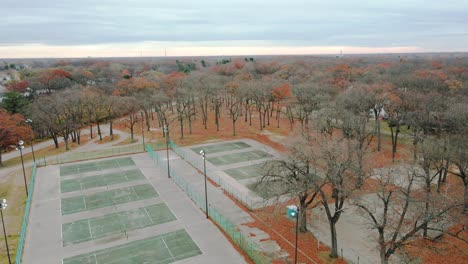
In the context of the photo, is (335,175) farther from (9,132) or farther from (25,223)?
(9,132)

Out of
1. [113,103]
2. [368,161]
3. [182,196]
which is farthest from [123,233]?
[113,103]

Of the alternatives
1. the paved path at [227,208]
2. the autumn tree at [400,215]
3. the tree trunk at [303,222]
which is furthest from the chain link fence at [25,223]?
the autumn tree at [400,215]

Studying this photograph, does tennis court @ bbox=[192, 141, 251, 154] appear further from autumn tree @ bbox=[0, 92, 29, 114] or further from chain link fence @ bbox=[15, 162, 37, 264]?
autumn tree @ bbox=[0, 92, 29, 114]

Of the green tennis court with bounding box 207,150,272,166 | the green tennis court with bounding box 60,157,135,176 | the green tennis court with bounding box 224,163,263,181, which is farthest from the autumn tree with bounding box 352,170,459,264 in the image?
the green tennis court with bounding box 60,157,135,176

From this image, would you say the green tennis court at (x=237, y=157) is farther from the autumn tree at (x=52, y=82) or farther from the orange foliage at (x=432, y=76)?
the autumn tree at (x=52, y=82)

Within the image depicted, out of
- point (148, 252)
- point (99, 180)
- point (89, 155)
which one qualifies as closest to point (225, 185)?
point (148, 252)

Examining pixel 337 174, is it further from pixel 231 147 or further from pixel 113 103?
pixel 113 103
